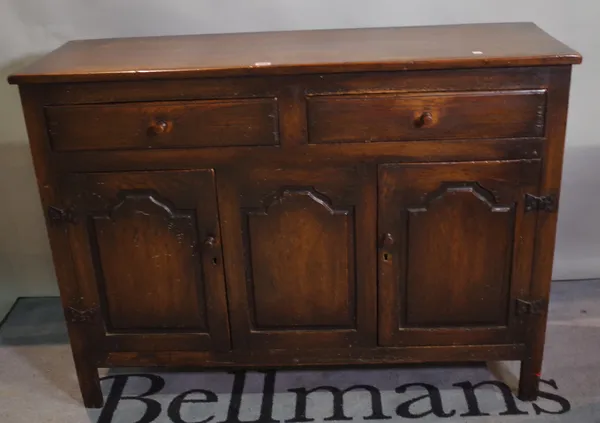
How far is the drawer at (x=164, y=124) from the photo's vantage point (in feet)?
5.16

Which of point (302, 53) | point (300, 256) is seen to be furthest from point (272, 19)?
point (300, 256)

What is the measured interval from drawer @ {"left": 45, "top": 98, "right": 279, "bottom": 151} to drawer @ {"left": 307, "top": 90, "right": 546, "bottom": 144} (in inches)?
4.9

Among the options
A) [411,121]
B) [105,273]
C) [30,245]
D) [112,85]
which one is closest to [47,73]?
[112,85]

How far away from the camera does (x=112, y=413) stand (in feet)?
6.17

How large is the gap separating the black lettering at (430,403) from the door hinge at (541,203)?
22.7 inches

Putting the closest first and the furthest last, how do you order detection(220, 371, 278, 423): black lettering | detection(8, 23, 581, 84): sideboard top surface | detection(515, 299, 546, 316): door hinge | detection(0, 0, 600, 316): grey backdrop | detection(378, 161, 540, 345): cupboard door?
detection(8, 23, 581, 84): sideboard top surface, detection(378, 161, 540, 345): cupboard door, detection(515, 299, 546, 316): door hinge, detection(220, 371, 278, 423): black lettering, detection(0, 0, 600, 316): grey backdrop

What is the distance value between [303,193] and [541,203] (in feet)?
1.81

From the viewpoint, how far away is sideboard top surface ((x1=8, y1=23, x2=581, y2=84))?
151cm

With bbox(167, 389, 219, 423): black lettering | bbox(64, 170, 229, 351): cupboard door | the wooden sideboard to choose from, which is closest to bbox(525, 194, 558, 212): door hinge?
the wooden sideboard

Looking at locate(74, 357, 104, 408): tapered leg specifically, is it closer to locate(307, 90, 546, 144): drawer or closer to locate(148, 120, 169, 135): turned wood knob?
locate(148, 120, 169, 135): turned wood knob

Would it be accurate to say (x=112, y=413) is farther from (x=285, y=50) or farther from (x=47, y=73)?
(x=285, y=50)

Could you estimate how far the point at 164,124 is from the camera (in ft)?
5.19

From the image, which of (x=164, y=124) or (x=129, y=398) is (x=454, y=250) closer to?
(x=164, y=124)

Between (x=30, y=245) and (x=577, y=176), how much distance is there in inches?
71.1
